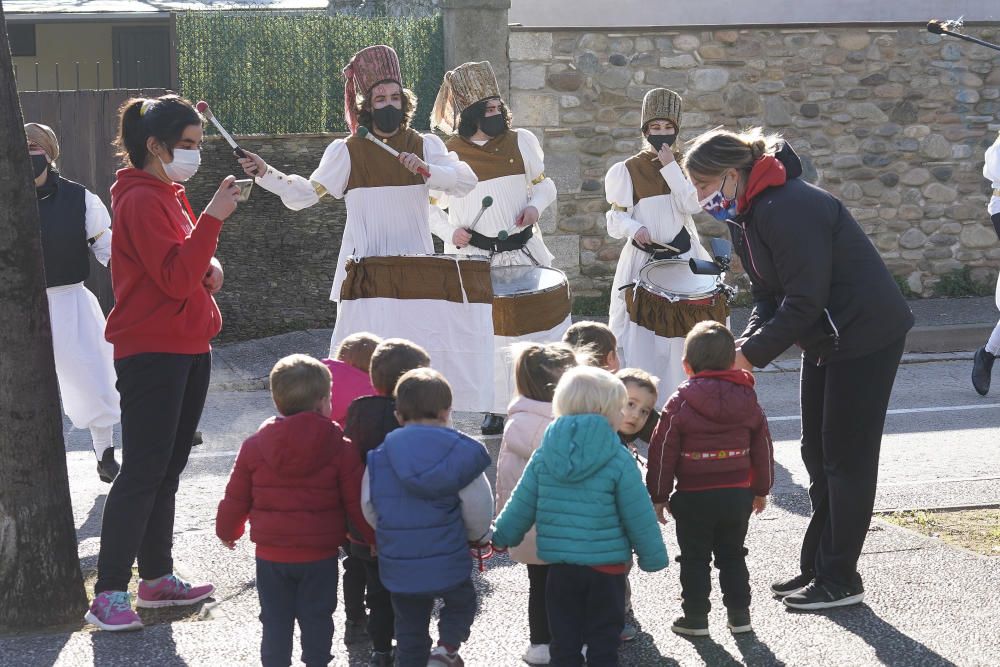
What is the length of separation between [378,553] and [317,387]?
1.79ft

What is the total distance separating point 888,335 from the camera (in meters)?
4.82

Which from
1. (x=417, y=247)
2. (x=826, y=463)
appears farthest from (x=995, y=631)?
(x=417, y=247)

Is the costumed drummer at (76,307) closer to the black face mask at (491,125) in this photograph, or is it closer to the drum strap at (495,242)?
the drum strap at (495,242)

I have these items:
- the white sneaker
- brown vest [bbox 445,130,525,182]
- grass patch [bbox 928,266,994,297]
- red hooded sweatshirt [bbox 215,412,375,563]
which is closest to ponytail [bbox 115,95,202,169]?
red hooded sweatshirt [bbox 215,412,375,563]

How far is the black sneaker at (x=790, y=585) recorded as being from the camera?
5164mm

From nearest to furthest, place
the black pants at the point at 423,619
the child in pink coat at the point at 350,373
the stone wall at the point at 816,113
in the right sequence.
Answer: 1. the black pants at the point at 423,619
2. the child in pink coat at the point at 350,373
3. the stone wall at the point at 816,113

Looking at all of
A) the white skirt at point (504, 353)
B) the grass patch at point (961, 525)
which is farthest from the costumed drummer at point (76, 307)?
the grass patch at point (961, 525)

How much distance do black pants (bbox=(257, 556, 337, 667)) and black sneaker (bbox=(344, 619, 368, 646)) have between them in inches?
18.7

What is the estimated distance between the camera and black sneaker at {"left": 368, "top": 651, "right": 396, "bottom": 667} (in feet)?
14.6

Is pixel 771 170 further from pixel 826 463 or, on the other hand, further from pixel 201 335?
pixel 201 335

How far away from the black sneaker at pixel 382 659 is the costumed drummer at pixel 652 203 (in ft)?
11.9

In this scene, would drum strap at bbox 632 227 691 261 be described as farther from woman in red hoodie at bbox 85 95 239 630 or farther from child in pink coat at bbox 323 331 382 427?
woman in red hoodie at bbox 85 95 239 630

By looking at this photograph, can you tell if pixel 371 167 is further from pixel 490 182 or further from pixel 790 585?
pixel 790 585

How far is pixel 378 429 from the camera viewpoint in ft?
14.4
